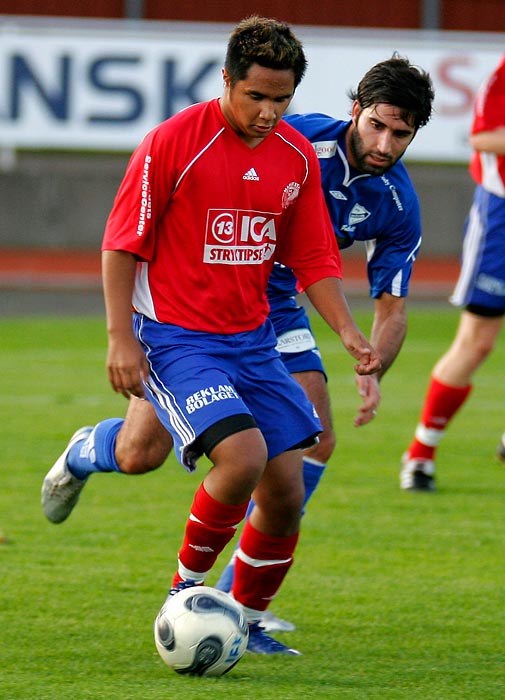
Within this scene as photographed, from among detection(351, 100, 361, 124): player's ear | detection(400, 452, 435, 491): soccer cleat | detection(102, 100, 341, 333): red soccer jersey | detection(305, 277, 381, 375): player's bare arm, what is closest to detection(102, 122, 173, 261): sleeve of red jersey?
detection(102, 100, 341, 333): red soccer jersey

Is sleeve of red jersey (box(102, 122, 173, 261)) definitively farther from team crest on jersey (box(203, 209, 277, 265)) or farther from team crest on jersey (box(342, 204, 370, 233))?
team crest on jersey (box(342, 204, 370, 233))

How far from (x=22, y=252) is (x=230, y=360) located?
1633 cm

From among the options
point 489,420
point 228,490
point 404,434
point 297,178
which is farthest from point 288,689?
point 489,420

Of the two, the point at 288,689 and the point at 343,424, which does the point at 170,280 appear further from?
the point at 343,424

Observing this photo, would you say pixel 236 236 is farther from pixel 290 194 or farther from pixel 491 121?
pixel 491 121

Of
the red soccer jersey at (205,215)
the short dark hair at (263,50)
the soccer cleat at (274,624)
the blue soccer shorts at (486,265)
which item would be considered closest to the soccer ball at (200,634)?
the soccer cleat at (274,624)

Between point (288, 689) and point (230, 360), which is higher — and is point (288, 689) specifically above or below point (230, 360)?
below

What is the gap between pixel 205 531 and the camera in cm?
389

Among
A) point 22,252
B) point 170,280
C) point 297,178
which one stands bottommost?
point 22,252

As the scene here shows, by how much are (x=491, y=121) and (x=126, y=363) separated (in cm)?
358

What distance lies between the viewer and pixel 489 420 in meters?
8.94

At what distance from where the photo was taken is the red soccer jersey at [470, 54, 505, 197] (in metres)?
6.83

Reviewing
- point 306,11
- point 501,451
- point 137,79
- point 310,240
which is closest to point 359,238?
point 310,240

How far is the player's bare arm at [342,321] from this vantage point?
13.5 ft
